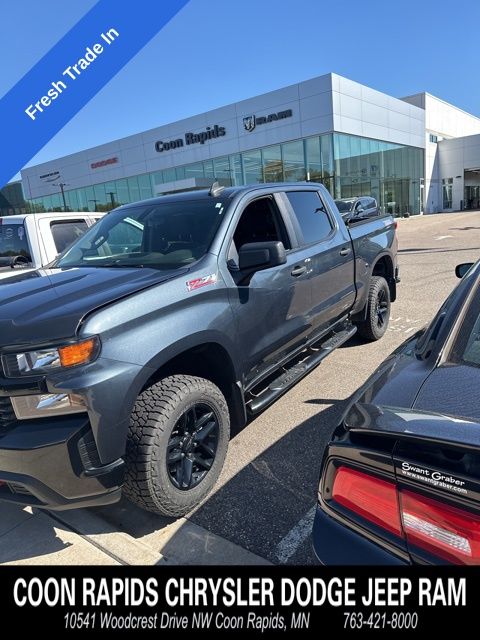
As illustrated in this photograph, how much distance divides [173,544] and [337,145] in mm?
30393

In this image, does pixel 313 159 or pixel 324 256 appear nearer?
pixel 324 256

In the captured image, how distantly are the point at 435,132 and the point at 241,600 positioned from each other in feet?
160

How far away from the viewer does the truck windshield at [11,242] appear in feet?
18.8

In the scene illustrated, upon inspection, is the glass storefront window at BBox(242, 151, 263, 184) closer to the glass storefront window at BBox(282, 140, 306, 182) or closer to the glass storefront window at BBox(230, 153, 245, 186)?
the glass storefront window at BBox(230, 153, 245, 186)

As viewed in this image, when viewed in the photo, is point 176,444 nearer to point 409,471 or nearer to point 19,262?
point 409,471

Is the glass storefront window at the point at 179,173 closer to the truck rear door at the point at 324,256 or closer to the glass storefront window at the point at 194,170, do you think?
the glass storefront window at the point at 194,170

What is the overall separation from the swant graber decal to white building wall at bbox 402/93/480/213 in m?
44.0

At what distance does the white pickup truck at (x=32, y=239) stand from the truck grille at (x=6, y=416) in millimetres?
3591

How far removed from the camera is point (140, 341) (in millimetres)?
2316

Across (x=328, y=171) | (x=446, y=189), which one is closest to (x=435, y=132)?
(x=446, y=189)

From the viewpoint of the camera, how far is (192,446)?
107 inches

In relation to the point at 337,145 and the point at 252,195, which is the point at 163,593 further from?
the point at 337,145

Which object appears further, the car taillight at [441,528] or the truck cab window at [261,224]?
the truck cab window at [261,224]

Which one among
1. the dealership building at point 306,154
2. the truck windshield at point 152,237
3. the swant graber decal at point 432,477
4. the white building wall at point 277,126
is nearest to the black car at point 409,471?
the swant graber decal at point 432,477
